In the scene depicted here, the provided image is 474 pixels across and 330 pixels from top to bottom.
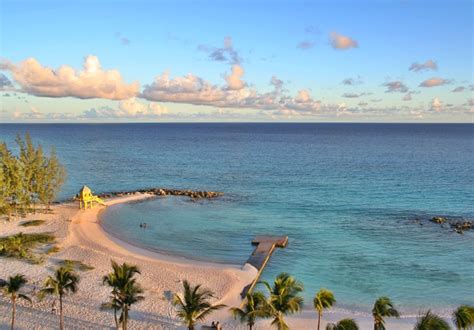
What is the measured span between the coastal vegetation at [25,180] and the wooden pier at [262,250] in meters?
32.7

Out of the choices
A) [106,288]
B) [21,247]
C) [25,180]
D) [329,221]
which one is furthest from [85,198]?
[329,221]

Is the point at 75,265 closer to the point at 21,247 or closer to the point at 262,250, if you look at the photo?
the point at 21,247

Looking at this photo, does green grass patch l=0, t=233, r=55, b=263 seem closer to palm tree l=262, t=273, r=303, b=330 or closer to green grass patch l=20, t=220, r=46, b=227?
green grass patch l=20, t=220, r=46, b=227

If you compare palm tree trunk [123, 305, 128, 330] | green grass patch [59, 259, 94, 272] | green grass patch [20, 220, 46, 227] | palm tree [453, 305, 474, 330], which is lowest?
green grass patch [20, 220, 46, 227]

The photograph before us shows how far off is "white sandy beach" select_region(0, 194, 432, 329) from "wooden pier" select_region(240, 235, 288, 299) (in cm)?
81

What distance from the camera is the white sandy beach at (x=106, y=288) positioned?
32188 mm

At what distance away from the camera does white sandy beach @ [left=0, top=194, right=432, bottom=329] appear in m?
32.2

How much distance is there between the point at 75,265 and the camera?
4300 cm

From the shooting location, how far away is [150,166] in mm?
122875

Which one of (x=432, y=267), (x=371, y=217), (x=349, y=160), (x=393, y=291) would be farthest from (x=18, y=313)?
(x=349, y=160)

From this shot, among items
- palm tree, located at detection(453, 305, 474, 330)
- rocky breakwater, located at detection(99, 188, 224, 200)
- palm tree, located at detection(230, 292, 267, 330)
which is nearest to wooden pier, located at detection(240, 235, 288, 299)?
palm tree, located at detection(230, 292, 267, 330)

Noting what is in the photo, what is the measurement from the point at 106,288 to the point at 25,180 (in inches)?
1231

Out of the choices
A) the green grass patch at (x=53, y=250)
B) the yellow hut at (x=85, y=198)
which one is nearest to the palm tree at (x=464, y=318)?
the green grass patch at (x=53, y=250)

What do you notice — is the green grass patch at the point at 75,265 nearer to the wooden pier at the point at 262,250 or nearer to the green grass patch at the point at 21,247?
the green grass patch at the point at 21,247
